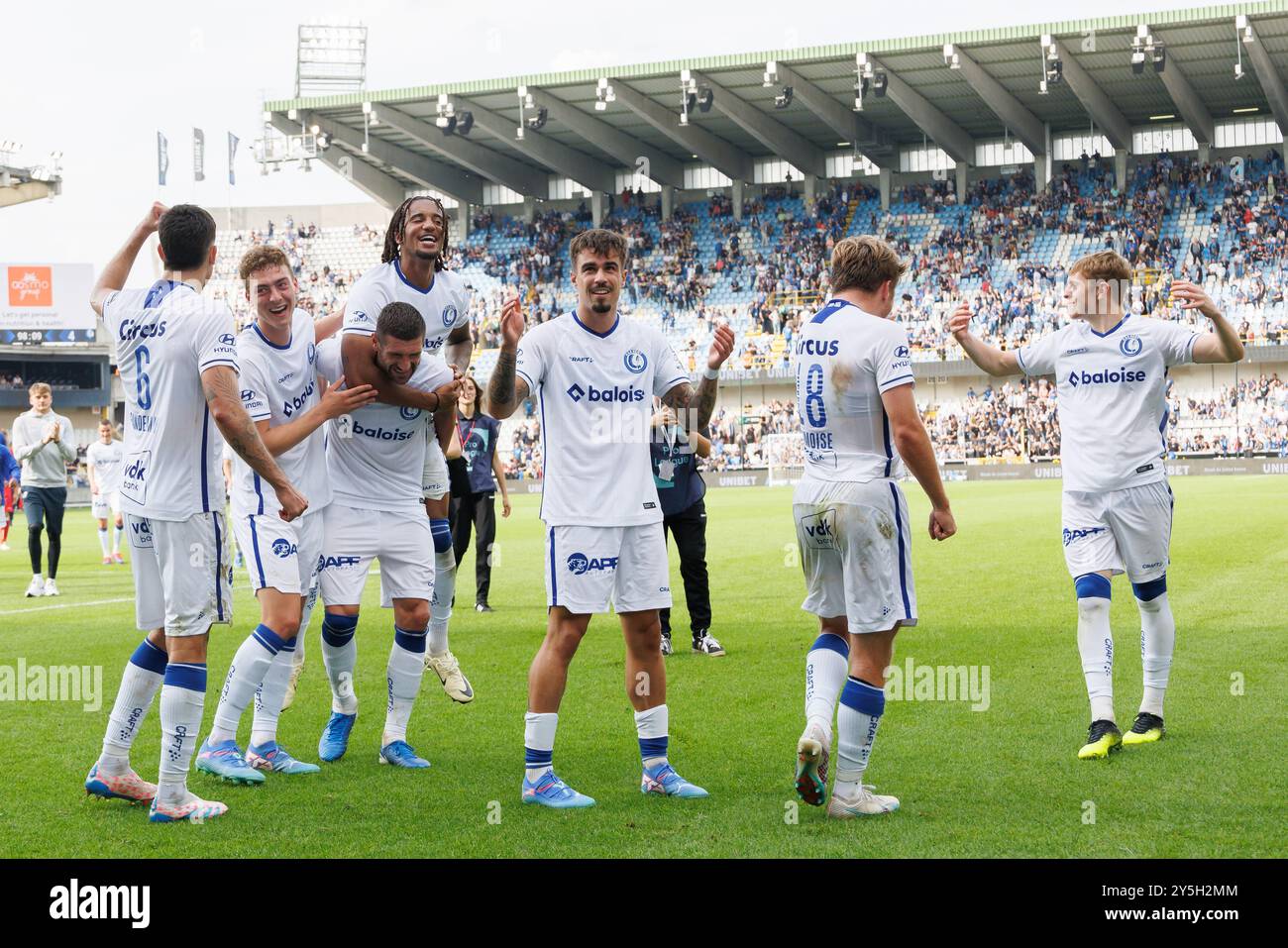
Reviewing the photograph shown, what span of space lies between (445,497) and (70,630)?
587 centimetres

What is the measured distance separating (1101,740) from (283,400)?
420cm

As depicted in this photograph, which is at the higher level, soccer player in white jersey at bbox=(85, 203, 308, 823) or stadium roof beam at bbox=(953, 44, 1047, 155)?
stadium roof beam at bbox=(953, 44, 1047, 155)

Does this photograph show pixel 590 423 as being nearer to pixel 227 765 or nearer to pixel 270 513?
pixel 270 513

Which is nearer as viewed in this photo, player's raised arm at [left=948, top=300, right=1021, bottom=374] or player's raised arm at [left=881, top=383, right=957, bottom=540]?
player's raised arm at [left=881, top=383, right=957, bottom=540]

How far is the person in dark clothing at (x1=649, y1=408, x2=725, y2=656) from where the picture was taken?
33.7 feet

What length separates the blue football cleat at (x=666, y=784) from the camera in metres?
5.82

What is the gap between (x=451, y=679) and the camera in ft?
27.3

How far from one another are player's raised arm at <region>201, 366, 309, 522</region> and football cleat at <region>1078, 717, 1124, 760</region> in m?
3.91

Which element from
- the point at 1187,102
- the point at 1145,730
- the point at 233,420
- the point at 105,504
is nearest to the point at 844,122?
the point at 1187,102

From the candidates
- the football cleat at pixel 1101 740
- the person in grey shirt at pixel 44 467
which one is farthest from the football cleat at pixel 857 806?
the person in grey shirt at pixel 44 467

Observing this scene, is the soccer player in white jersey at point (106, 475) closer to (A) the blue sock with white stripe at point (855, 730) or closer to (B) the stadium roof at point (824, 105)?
(A) the blue sock with white stripe at point (855, 730)

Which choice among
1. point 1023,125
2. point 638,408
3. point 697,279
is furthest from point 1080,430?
point 697,279

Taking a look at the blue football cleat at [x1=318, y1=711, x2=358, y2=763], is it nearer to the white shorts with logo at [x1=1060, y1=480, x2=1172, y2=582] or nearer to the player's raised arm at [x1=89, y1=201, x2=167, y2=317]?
the player's raised arm at [x1=89, y1=201, x2=167, y2=317]

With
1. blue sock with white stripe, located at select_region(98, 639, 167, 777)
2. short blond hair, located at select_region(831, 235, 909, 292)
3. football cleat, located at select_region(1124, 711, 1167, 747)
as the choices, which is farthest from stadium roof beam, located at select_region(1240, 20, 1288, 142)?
blue sock with white stripe, located at select_region(98, 639, 167, 777)
